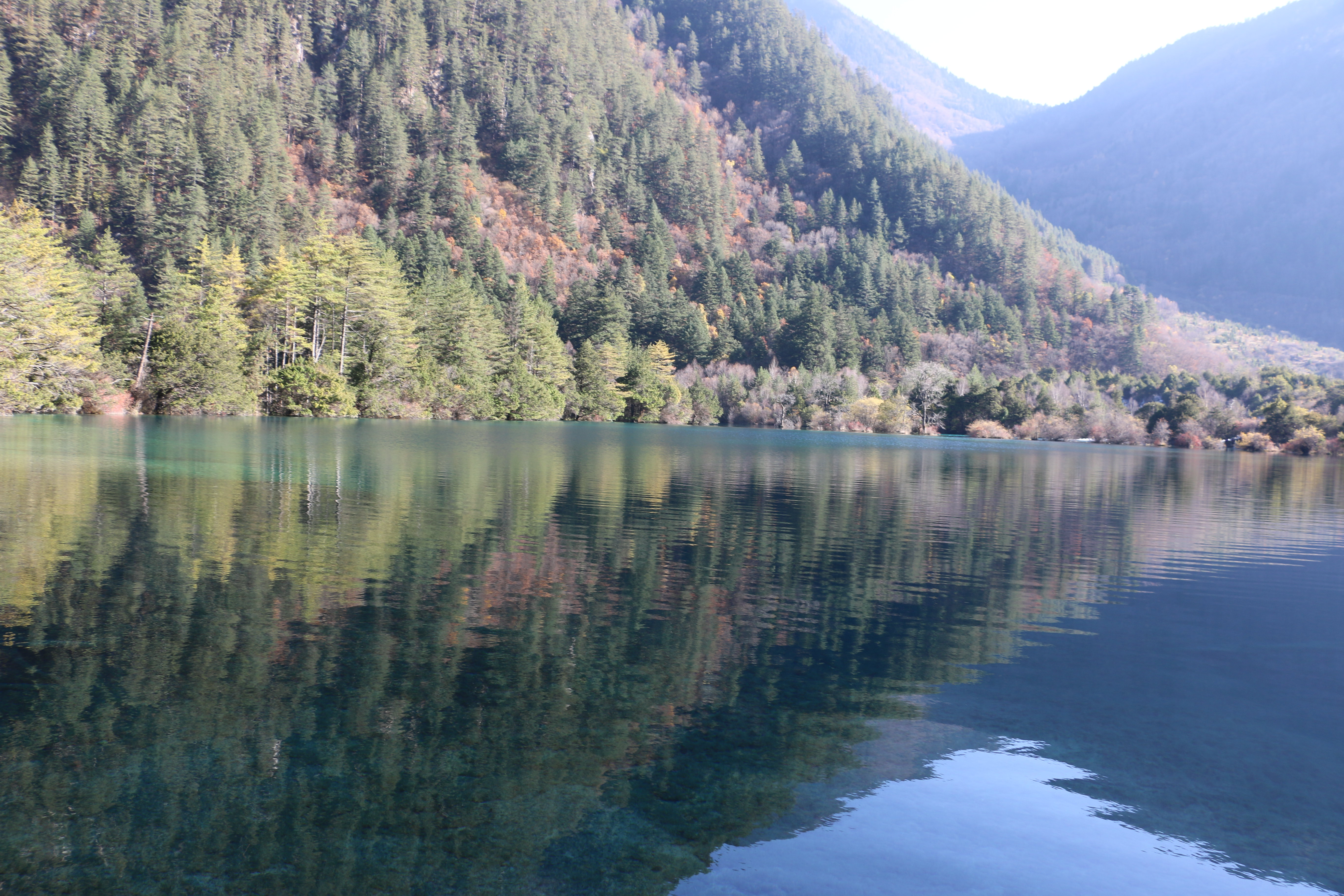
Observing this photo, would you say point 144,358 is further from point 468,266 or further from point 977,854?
point 977,854

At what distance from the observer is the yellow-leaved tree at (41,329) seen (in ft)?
152

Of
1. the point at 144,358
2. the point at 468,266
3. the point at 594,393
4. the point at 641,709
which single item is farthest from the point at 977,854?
the point at 468,266

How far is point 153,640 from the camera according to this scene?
781cm

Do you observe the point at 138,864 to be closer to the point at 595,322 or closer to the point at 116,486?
the point at 116,486

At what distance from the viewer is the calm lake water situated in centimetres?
479

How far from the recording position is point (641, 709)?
272 inches

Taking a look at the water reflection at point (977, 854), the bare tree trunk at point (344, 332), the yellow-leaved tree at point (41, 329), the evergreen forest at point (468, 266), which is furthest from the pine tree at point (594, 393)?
the water reflection at point (977, 854)

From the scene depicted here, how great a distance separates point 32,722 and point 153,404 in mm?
65608

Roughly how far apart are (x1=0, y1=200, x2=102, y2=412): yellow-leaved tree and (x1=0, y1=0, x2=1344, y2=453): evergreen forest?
0.24 m

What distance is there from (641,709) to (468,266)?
378 ft

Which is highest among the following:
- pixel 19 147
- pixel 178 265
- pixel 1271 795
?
pixel 19 147

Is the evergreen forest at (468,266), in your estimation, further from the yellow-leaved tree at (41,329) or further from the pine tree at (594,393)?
the pine tree at (594,393)

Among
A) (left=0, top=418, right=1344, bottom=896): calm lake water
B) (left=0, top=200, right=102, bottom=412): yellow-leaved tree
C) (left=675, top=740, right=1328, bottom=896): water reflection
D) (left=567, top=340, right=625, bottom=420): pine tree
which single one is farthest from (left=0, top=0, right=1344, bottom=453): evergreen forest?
(left=675, top=740, right=1328, bottom=896): water reflection

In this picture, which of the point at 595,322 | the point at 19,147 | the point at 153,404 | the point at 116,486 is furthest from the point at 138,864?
the point at 19,147
